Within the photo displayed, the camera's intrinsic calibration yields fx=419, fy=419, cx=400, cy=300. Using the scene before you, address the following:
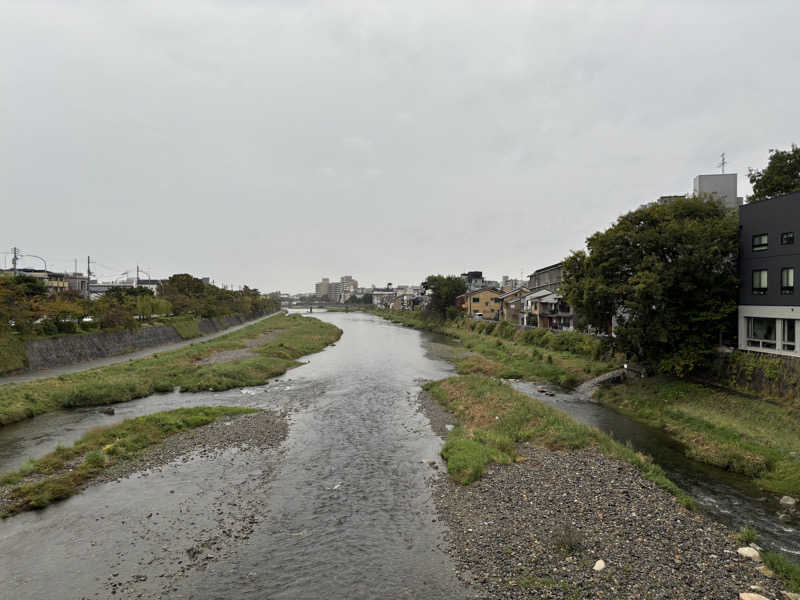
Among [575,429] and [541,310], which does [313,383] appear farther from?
[541,310]

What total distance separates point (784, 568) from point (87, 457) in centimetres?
2378

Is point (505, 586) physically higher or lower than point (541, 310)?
lower

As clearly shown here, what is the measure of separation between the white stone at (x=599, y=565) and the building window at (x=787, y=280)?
73.3ft

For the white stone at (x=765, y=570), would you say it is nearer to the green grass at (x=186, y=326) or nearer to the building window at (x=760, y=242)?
the building window at (x=760, y=242)

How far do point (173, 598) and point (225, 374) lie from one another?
1123 inches

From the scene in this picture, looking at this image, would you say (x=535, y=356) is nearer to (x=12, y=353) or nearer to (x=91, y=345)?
(x=12, y=353)

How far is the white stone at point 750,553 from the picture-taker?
10305 millimetres

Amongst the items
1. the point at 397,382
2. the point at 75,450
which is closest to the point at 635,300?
the point at 397,382

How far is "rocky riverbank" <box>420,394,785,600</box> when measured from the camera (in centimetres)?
939

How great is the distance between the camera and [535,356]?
45125mm

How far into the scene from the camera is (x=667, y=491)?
46.0 ft

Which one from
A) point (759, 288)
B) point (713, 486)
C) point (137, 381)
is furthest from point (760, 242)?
point (137, 381)

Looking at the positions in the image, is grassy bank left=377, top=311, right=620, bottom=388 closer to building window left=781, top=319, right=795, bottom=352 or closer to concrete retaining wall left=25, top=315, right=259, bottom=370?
building window left=781, top=319, right=795, bottom=352

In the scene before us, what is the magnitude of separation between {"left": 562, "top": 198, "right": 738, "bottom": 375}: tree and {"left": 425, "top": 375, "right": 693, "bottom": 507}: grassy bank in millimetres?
9137
